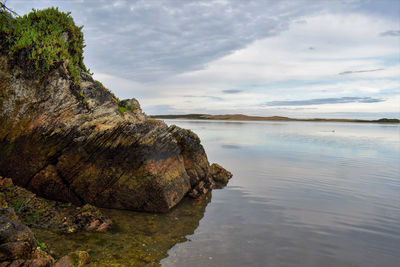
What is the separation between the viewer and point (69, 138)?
32.5 feet

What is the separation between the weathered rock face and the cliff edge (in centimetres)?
3

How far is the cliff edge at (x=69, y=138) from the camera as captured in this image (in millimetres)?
9648

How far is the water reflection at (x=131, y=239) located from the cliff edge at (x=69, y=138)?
0.86m

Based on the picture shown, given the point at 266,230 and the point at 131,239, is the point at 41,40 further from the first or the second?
the point at 266,230

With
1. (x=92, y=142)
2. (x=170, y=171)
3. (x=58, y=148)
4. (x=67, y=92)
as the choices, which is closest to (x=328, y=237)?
(x=170, y=171)

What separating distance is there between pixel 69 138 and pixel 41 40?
4.57 m

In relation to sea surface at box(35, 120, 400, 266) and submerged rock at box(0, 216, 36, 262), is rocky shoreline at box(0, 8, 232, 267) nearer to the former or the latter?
sea surface at box(35, 120, 400, 266)

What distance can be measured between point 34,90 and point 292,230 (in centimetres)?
1134

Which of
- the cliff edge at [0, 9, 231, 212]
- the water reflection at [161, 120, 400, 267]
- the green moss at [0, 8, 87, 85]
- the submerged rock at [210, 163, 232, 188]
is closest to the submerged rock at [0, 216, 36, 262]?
the water reflection at [161, 120, 400, 267]

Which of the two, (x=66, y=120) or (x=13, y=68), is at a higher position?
(x=13, y=68)

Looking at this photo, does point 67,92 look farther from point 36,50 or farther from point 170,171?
point 170,171

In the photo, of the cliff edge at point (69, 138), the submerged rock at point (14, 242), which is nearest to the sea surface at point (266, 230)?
the cliff edge at point (69, 138)

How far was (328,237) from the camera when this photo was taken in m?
9.12

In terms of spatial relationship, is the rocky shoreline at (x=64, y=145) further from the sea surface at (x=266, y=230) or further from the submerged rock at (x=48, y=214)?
the sea surface at (x=266, y=230)
